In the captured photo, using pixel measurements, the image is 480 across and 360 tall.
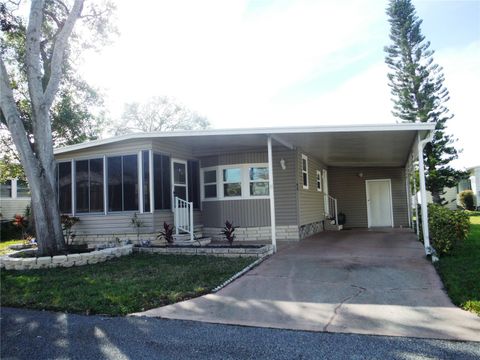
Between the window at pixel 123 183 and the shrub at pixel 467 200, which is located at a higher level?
the window at pixel 123 183

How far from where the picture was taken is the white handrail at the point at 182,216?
1058 cm

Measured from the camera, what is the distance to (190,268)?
24.4ft

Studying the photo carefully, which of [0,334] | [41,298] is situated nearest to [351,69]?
[41,298]

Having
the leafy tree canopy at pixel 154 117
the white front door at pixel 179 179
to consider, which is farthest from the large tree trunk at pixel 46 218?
the leafy tree canopy at pixel 154 117

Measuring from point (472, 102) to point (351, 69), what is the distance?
799 centimetres

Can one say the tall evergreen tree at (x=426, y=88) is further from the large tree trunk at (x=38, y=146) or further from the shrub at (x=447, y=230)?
the large tree trunk at (x=38, y=146)

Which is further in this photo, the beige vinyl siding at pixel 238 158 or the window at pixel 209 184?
the window at pixel 209 184

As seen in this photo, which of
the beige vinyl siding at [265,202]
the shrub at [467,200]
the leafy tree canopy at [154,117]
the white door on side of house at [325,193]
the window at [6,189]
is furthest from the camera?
the leafy tree canopy at [154,117]

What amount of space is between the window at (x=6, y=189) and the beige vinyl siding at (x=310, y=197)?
1657 centimetres

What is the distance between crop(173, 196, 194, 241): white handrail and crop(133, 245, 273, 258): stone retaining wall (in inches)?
44.8

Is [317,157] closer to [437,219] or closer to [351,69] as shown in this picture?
[351,69]

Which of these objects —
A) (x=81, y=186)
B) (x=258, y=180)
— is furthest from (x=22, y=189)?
(x=258, y=180)

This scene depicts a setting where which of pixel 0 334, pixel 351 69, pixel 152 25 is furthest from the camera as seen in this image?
pixel 351 69

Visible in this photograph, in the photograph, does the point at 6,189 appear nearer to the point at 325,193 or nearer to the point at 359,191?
the point at 325,193
